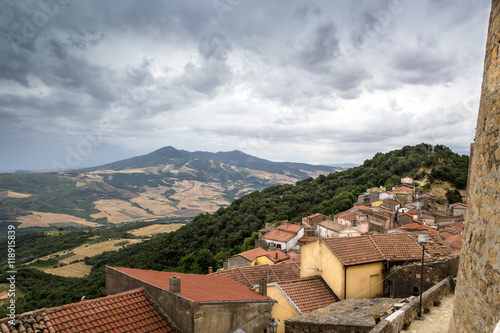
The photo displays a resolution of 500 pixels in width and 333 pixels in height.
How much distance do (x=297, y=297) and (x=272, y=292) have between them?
1.14 meters

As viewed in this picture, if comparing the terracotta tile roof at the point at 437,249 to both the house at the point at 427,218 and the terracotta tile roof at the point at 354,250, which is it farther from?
the house at the point at 427,218

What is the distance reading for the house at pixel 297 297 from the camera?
12.3 meters

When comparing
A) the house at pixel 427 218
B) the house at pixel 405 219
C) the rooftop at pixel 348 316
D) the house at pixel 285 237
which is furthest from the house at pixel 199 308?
the house at pixel 427 218

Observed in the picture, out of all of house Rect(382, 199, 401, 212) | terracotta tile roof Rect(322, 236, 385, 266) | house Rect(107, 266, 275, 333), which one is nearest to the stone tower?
house Rect(107, 266, 275, 333)

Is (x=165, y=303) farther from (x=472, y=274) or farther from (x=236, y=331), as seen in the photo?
(x=472, y=274)

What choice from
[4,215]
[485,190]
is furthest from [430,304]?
[4,215]

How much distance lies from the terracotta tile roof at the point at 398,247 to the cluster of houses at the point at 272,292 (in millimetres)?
44

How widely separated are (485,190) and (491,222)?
45 centimetres

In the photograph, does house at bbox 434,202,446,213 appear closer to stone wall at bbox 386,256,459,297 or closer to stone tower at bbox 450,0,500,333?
stone wall at bbox 386,256,459,297

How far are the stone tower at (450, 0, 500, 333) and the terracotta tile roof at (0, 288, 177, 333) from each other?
659 centimetres

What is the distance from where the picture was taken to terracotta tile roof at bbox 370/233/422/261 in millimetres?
13414

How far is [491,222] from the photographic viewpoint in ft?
10.9

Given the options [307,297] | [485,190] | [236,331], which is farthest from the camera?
[307,297]

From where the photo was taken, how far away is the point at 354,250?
13.5 meters
